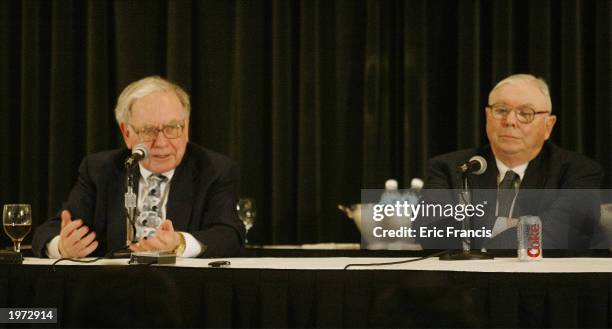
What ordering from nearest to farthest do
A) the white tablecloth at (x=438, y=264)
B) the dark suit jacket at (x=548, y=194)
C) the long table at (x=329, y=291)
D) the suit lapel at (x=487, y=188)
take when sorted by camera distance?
the long table at (x=329, y=291), the white tablecloth at (x=438, y=264), the dark suit jacket at (x=548, y=194), the suit lapel at (x=487, y=188)

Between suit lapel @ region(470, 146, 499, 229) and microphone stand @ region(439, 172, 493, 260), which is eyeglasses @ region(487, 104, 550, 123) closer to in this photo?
suit lapel @ region(470, 146, 499, 229)

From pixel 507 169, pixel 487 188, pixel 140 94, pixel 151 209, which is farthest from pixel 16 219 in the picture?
pixel 507 169

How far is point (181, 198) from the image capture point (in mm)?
3549

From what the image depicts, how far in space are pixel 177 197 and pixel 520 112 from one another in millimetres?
1588

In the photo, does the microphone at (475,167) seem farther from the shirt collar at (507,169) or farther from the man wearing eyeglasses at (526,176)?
the shirt collar at (507,169)

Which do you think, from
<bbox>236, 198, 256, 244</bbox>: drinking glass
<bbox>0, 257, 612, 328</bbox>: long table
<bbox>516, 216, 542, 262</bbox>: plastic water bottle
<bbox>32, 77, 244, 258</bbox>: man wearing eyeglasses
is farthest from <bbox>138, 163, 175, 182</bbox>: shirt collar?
<bbox>516, 216, 542, 262</bbox>: plastic water bottle

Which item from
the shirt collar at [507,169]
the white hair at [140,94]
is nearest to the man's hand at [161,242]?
the white hair at [140,94]

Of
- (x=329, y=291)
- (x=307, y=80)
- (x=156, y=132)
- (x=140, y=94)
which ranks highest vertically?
(x=307, y=80)

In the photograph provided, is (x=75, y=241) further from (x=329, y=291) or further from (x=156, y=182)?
(x=329, y=291)

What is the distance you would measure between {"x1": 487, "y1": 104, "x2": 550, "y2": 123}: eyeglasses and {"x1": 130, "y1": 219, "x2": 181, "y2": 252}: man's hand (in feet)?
5.41

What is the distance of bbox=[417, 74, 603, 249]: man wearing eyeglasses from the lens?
3.57 metres

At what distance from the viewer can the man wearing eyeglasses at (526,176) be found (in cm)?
357

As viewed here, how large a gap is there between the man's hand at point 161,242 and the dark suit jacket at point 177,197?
0.42 meters

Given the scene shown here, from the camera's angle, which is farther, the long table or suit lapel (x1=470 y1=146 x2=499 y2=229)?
suit lapel (x1=470 y1=146 x2=499 y2=229)
